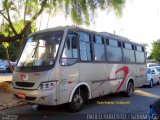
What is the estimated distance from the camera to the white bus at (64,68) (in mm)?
8516

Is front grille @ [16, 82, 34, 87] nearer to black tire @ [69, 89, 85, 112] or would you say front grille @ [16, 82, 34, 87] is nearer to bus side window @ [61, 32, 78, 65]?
bus side window @ [61, 32, 78, 65]

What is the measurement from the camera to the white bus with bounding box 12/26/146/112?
8.52 meters

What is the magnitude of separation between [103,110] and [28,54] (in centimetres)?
354

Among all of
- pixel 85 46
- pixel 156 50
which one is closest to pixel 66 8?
pixel 85 46

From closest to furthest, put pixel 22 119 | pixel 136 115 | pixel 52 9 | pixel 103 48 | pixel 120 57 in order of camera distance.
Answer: pixel 22 119 → pixel 136 115 → pixel 103 48 → pixel 120 57 → pixel 52 9

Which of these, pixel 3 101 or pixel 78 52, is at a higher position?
pixel 78 52

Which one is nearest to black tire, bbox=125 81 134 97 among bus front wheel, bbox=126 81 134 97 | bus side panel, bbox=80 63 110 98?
bus front wheel, bbox=126 81 134 97

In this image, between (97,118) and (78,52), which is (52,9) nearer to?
(78,52)

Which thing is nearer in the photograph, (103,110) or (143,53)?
(103,110)

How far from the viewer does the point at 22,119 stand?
8289 millimetres

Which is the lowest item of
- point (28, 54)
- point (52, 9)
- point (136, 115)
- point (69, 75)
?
point (136, 115)

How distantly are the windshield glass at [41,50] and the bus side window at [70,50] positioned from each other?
0.31 m

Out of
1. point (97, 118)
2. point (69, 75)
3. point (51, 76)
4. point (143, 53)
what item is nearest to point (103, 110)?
point (97, 118)

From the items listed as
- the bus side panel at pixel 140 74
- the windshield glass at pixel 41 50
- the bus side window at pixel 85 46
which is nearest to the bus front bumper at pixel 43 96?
the windshield glass at pixel 41 50
